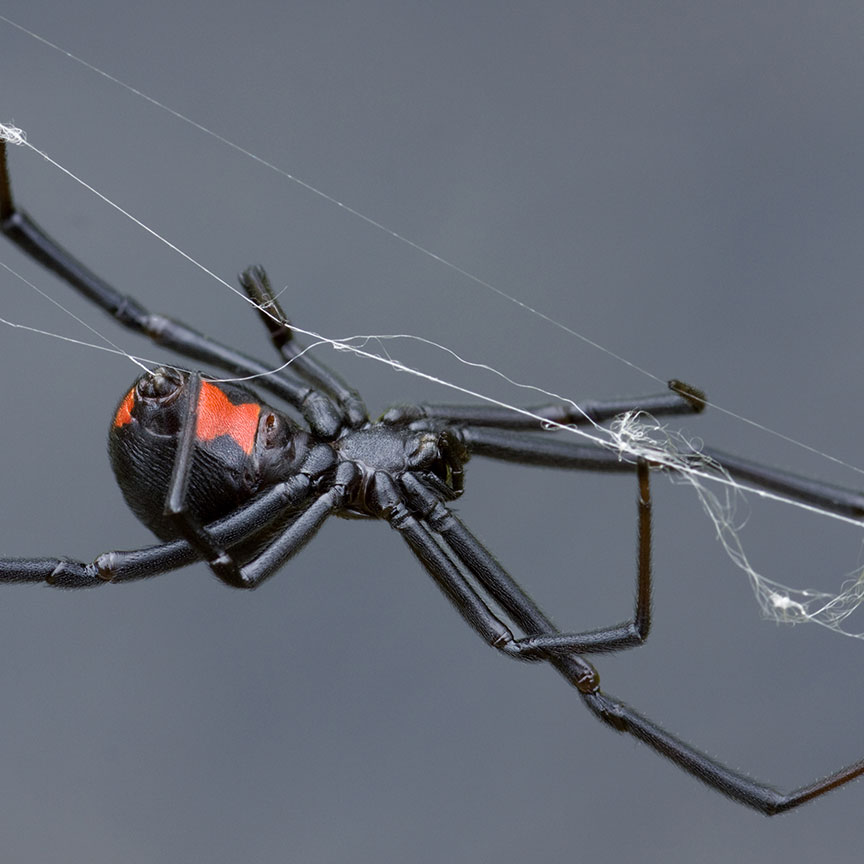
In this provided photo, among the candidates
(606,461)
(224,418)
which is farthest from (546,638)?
(224,418)

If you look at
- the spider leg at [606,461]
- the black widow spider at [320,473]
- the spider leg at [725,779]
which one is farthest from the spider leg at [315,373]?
the spider leg at [725,779]

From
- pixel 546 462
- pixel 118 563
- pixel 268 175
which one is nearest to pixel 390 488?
pixel 546 462

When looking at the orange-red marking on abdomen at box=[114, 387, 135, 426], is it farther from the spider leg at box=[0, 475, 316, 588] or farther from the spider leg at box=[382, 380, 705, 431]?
the spider leg at box=[382, 380, 705, 431]

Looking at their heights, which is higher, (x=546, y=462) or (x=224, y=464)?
(x=546, y=462)

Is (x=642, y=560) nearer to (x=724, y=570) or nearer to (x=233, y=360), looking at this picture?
(x=233, y=360)

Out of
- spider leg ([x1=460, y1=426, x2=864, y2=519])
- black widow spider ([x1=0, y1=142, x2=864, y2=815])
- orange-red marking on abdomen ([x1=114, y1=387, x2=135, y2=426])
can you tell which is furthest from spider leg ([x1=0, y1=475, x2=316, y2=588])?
spider leg ([x1=460, y1=426, x2=864, y2=519])

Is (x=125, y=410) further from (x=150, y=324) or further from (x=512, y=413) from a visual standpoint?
(x=512, y=413)

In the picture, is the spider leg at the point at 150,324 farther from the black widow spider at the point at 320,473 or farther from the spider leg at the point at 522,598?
the spider leg at the point at 522,598
